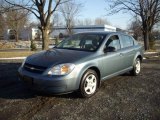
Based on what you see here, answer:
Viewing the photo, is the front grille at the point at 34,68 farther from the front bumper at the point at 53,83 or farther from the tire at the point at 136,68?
the tire at the point at 136,68

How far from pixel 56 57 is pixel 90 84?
103 cm

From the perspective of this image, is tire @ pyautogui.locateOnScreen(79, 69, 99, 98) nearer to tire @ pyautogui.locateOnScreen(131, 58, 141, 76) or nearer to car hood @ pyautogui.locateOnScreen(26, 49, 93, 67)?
car hood @ pyautogui.locateOnScreen(26, 49, 93, 67)

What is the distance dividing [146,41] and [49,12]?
12.3 meters

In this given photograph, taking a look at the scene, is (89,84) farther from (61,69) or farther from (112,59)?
(112,59)

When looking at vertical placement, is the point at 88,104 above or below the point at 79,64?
below

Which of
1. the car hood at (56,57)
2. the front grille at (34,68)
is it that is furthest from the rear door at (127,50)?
the front grille at (34,68)

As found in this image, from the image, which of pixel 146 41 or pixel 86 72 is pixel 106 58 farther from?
pixel 146 41

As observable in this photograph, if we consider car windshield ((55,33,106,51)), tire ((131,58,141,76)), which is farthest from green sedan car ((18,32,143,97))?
tire ((131,58,141,76))

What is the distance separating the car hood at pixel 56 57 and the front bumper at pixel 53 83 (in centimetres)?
32

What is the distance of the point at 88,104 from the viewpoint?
201 inches

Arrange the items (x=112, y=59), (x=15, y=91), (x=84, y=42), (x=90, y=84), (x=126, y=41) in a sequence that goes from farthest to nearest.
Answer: (x=126, y=41)
(x=84, y=42)
(x=112, y=59)
(x=15, y=91)
(x=90, y=84)

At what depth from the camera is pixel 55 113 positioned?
15.0 feet

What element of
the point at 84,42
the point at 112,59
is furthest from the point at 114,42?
the point at 84,42

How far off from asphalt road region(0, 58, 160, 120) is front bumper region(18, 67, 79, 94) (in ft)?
1.06
